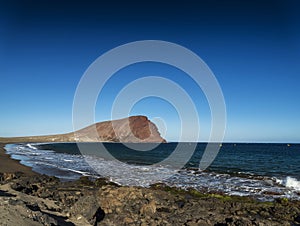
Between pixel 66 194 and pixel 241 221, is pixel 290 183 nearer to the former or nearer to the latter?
pixel 241 221

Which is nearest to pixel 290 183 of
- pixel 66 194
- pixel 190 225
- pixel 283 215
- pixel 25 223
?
pixel 283 215

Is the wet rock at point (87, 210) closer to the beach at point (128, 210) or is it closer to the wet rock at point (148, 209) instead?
the beach at point (128, 210)

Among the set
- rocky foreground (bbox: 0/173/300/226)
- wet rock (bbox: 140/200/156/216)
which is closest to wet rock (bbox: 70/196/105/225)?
rocky foreground (bbox: 0/173/300/226)

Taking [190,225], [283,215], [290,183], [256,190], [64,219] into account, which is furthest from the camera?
[290,183]

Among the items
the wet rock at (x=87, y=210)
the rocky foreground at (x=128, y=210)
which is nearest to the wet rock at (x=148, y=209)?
the rocky foreground at (x=128, y=210)

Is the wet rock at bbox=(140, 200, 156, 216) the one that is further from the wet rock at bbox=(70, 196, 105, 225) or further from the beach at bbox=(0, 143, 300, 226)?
the wet rock at bbox=(70, 196, 105, 225)

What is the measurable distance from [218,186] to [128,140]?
18099 centimetres

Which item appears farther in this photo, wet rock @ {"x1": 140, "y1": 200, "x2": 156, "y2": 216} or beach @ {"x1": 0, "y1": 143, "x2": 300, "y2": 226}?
wet rock @ {"x1": 140, "y1": 200, "x2": 156, "y2": 216}

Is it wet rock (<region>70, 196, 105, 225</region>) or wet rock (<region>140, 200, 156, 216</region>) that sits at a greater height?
wet rock (<region>70, 196, 105, 225</region>)

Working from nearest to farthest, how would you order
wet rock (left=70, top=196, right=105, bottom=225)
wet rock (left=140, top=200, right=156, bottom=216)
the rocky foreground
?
1. the rocky foreground
2. wet rock (left=70, top=196, right=105, bottom=225)
3. wet rock (left=140, top=200, right=156, bottom=216)

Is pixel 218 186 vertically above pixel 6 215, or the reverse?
pixel 6 215

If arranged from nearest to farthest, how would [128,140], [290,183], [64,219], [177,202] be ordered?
1. [64,219]
2. [177,202]
3. [290,183]
4. [128,140]

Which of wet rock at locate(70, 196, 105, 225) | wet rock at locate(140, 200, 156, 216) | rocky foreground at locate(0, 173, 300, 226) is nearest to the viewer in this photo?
rocky foreground at locate(0, 173, 300, 226)

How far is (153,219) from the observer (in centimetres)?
860
